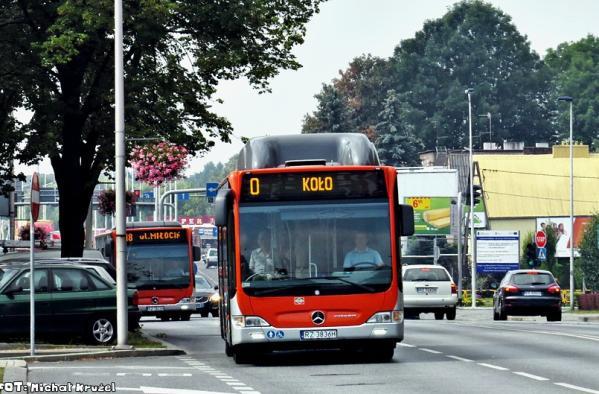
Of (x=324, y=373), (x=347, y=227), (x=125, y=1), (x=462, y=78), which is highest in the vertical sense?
(x=462, y=78)

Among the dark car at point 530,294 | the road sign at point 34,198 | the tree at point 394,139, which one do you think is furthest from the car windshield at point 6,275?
the tree at point 394,139

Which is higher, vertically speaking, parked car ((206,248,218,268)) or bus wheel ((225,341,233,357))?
parked car ((206,248,218,268))

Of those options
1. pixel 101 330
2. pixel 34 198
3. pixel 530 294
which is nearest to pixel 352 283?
pixel 34 198

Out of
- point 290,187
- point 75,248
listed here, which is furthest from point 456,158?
point 290,187

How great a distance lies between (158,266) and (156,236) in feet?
3.44

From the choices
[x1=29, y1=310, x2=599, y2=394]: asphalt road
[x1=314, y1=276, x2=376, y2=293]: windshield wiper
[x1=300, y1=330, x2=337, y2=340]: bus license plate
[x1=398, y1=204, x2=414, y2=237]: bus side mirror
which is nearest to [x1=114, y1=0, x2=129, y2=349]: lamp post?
[x1=29, y1=310, x2=599, y2=394]: asphalt road

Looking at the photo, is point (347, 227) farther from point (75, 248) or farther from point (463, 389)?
point (75, 248)

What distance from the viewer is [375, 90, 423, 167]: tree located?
135 meters

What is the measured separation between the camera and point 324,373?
22500 mm

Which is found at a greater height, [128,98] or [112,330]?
[128,98]

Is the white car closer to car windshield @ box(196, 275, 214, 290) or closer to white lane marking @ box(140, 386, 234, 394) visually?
car windshield @ box(196, 275, 214, 290)

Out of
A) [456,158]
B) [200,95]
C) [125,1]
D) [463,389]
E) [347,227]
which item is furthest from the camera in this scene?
[456,158]

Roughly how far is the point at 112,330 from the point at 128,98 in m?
6.17

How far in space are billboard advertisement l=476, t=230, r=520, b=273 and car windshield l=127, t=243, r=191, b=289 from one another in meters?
36.4
